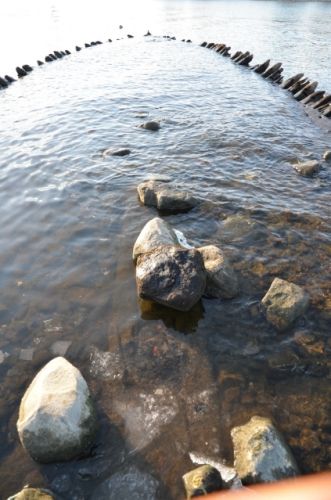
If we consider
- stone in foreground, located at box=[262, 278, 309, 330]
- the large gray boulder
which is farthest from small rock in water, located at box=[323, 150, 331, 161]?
stone in foreground, located at box=[262, 278, 309, 330]

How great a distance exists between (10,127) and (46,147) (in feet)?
13.6

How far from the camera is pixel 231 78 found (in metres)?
29.0

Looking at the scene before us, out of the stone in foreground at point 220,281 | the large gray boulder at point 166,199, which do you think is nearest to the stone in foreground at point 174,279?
the stone in foreground at point 220,281

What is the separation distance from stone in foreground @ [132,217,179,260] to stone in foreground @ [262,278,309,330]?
8.55 feet

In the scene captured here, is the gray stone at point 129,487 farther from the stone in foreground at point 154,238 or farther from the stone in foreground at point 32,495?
the stone in foreground at point 154,238

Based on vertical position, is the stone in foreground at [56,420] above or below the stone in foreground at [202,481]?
above

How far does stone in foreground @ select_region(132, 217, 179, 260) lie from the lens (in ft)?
28.3

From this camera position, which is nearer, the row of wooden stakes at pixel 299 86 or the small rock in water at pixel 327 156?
the small rock in water at pixel 327 156

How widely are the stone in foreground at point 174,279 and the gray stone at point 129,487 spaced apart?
3.14 meters

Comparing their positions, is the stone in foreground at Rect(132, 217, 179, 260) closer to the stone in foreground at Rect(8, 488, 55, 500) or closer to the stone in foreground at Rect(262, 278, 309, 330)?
the stone in foreground at Rect(262, 278, 309, 330)

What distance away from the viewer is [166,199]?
11.0 m

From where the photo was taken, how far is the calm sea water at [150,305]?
5609 mm

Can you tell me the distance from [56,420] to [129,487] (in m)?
1.37

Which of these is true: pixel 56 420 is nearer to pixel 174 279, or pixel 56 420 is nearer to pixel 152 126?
pixel 174 279
